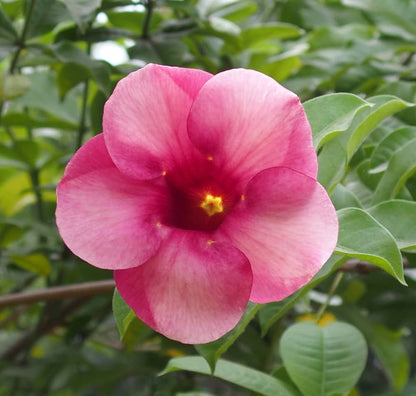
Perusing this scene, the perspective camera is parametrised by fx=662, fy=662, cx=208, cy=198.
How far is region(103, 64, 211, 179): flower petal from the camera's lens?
49cm

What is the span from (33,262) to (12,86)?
0.28 meters

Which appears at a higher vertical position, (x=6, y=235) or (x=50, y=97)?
(x=50, y=97)

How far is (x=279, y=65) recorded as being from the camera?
1071mm

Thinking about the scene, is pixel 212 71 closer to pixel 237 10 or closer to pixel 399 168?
pixel 237 10

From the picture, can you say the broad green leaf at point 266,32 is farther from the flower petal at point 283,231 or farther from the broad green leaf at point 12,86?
the flower petal at point 283,231

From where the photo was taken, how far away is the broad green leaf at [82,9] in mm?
718

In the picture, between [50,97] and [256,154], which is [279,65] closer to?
[50,97]

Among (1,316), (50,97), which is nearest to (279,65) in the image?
(50,97)

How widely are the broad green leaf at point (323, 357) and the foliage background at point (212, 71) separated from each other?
12 mm

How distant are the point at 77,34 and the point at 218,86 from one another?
53 centimetres

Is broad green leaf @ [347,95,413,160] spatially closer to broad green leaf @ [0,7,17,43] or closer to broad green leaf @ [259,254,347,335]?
broad green leaf @ [259,254,347,335]

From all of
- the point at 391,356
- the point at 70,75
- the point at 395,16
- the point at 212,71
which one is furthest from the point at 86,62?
the point at 391,356

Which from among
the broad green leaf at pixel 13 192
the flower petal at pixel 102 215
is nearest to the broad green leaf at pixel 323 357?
the flower petal at pixel 102 215

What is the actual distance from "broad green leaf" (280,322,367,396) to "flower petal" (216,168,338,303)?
22 centimetres
